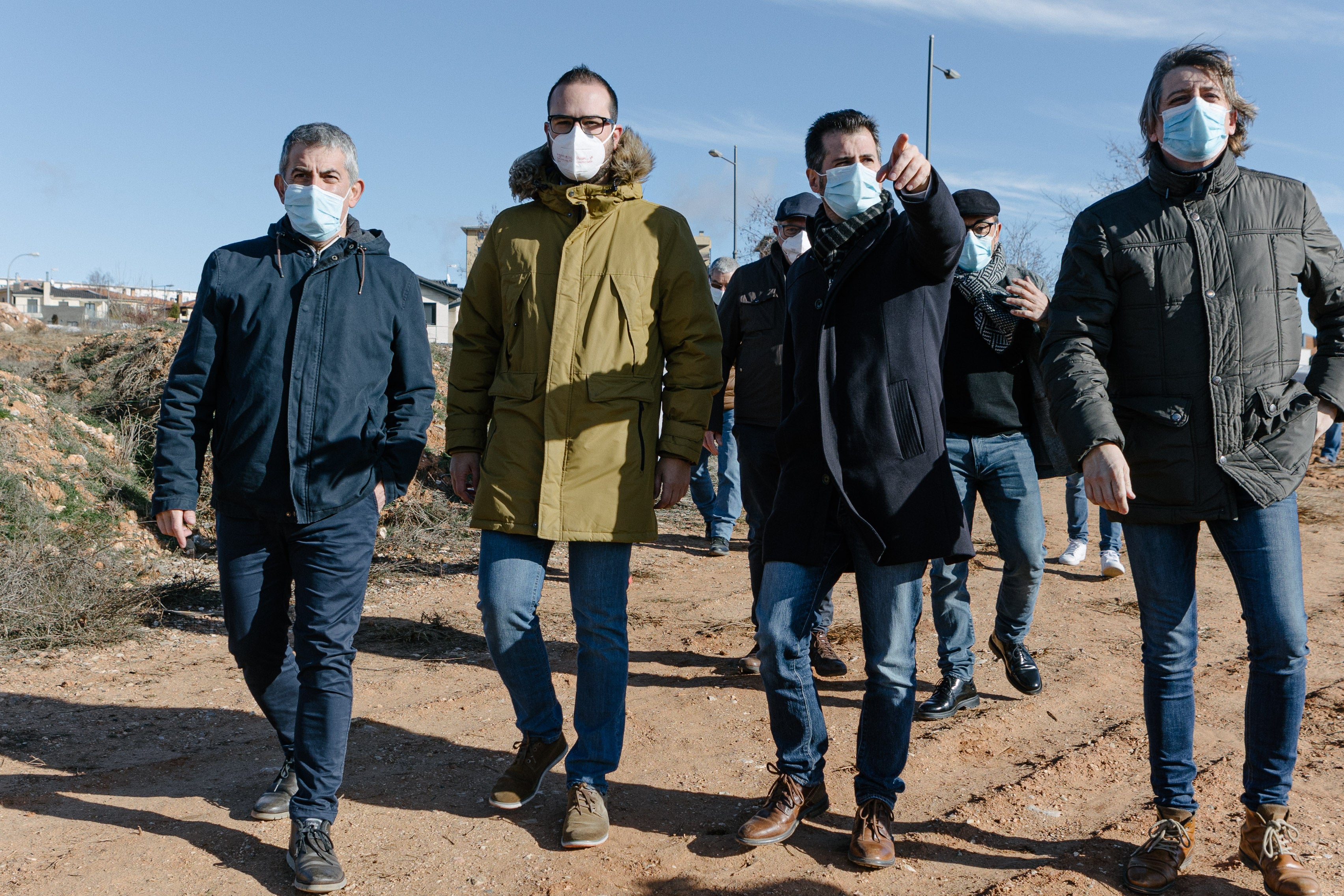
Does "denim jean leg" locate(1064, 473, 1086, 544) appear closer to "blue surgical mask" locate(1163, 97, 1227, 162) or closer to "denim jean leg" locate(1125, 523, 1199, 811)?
"denim jean leg" locate(1125, 523, 1199, 811)

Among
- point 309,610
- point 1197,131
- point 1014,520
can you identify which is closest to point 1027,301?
point 1014,520

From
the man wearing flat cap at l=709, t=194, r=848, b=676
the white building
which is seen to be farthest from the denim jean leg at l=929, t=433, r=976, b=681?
the white building

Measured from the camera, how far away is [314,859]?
300cm

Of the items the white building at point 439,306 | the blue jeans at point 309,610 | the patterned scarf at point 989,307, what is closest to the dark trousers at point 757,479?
the patterned scarf at point 989,307

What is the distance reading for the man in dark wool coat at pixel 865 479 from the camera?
3.11 metres

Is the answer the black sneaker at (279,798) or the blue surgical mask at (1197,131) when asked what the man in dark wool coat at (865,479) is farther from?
the black sneaker at (279,798)

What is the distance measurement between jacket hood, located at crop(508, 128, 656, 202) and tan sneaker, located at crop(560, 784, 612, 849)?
6.44ft

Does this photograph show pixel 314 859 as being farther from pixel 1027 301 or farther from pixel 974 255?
pixel 974 255

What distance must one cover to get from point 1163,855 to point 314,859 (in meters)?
2.40

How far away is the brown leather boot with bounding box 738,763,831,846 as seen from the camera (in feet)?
10.5

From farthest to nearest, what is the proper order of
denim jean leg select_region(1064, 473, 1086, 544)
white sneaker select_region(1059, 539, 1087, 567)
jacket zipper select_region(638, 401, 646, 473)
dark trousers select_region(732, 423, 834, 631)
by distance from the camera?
denim jean leg select_region(1064, 473, 1086, 544)
white sneaker select_region(1059, 539, 1087, 567)
dark trousers select_region(732, 423, 834, 631)
jacket zipper select_region(638, 401, 646, 473)

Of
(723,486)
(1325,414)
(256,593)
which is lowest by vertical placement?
(256,593)

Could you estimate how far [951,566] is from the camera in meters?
4.60

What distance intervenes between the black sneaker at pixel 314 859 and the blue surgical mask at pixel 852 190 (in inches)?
94.2
